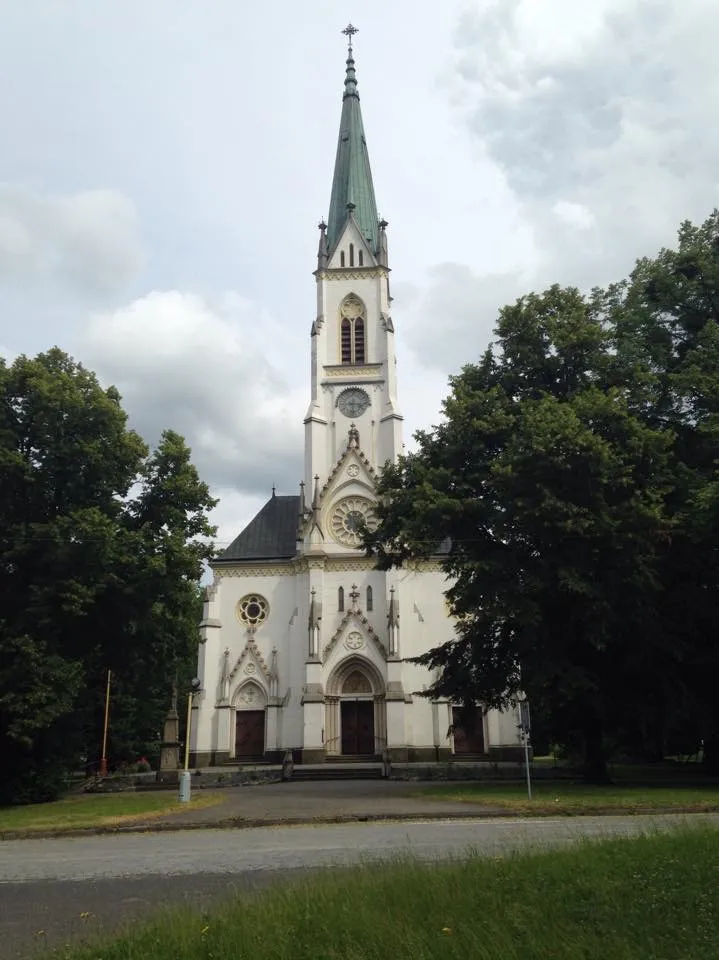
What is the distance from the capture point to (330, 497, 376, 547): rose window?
157 feet

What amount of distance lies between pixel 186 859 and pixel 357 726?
34.4 meters

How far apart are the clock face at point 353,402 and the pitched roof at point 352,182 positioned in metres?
11.5

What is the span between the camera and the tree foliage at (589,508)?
23.5 meters

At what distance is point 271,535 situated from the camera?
2018 inches

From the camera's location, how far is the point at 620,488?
24188 millimetres

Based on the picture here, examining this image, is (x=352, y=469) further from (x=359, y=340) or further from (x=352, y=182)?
(x=352, y=182)

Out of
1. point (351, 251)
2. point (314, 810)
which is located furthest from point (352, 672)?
point (351, 251)

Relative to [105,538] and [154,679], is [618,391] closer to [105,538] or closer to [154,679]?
[105,538]

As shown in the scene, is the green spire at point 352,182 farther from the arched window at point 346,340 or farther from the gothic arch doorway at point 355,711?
the gothic arch doorway at point 355,711

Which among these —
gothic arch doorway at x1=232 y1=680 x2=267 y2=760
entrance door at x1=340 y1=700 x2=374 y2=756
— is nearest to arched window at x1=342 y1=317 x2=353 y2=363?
gothic arch doorway at x1=232 y1=680 x2=267 y2=760

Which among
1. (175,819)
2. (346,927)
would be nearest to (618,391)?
(175,819)

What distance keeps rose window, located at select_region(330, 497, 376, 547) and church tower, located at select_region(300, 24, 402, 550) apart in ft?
0.21

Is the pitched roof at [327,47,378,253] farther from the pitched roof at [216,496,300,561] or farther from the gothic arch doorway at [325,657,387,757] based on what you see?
the gothic arch doorway at [325,657,387,757]

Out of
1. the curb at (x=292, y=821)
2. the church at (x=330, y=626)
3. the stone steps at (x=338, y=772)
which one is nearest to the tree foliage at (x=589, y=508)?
the curb at (x=292, y=821)
